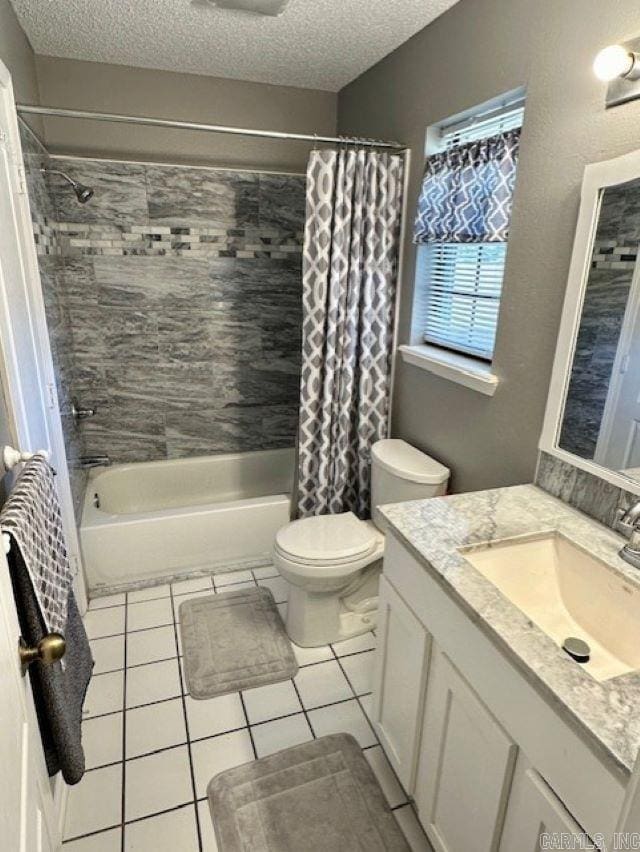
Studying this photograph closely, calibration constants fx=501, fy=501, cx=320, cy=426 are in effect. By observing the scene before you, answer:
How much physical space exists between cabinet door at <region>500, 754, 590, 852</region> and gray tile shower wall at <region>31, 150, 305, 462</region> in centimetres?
249

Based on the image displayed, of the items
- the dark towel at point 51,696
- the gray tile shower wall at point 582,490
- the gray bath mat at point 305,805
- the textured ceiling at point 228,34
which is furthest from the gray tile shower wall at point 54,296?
the gray tile shower wall at point 582,490

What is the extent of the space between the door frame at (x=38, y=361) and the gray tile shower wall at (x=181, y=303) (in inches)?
28.7

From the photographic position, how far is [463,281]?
2057 mm

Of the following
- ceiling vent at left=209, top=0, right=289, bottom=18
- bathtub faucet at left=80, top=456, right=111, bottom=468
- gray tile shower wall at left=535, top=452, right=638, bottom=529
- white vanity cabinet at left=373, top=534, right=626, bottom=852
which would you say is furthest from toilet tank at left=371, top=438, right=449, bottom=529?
ceiling vent at left=209, top=0, right=289, bottom=18

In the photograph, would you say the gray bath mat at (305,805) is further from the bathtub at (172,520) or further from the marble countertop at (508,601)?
the bathtub at (172,520)

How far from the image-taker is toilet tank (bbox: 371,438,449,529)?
2010mm

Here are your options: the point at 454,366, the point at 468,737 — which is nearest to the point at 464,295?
the point at 454,366

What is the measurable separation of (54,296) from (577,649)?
243 centimetres

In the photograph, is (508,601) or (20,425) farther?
(20,425)

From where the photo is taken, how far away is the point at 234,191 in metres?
2.81

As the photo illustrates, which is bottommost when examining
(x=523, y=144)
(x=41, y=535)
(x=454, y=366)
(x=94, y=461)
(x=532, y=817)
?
(x=94, y=461)

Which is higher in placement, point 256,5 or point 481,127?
point 256,5

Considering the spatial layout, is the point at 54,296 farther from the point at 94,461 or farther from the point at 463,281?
the point at 463,281

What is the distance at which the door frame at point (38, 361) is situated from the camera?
1403mm
